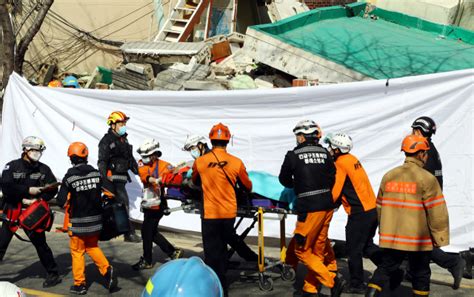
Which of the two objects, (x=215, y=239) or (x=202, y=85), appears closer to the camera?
(x=215, y=239)

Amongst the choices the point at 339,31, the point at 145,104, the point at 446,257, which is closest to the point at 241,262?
the point at 446,257

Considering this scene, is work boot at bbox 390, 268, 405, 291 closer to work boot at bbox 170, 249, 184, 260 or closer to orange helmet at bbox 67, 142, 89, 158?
work boot at bbox 170, 249, 184, 260

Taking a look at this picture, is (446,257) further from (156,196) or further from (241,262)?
(156,196)

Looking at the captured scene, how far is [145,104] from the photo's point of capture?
10422mm

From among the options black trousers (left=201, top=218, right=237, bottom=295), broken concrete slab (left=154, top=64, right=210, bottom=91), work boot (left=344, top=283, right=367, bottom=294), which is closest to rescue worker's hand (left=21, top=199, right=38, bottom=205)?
black trousers (left=201, top=218, right=237, bottom=295)

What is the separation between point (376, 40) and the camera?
14.1 m

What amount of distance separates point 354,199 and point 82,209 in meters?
2.83

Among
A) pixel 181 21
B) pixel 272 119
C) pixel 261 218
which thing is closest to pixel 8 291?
pixel 261 218

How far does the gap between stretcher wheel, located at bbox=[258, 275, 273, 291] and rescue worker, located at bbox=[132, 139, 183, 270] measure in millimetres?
1465

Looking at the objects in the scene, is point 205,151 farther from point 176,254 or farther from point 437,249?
point 437,249

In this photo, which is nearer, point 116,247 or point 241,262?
point 241,262

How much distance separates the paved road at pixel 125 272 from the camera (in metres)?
7.59

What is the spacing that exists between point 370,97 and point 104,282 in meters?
3.87

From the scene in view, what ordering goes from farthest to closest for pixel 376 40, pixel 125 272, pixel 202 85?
pixel 376 40, pixel 202 85, pixel 125 272
